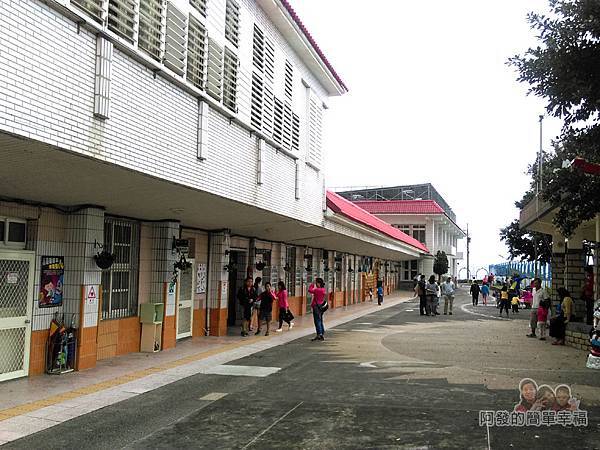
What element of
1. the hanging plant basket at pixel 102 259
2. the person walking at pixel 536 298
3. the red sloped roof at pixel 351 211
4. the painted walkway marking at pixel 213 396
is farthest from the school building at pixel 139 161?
the person walking at pixel 536 298

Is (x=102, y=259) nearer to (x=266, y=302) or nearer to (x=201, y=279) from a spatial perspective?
(x=201, y=279)

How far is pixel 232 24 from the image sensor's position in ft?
37.2

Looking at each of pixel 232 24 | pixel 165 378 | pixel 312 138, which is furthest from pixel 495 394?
pixel 312 138

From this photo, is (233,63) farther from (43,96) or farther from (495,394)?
(495,394)

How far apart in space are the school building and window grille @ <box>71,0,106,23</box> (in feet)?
0.10

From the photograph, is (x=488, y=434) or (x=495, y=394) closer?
(x=488, y=434)

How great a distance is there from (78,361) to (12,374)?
1155 mm

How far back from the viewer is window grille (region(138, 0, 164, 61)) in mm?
8281

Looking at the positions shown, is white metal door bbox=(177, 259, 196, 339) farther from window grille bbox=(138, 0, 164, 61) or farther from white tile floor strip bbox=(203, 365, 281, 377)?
window grille bbox=(138, 0, 164, 61)

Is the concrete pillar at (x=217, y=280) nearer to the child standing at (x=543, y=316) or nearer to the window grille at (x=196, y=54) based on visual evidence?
the window grille at (x=196, y=54)

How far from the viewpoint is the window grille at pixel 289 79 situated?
1481 cm

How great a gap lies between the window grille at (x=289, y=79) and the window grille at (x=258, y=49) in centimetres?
183

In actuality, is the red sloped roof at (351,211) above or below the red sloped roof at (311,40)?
below

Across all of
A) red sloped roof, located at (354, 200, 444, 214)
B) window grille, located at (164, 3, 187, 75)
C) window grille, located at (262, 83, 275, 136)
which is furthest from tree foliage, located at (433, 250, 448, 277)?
window grille, located at (164, 3, 187, 75)
